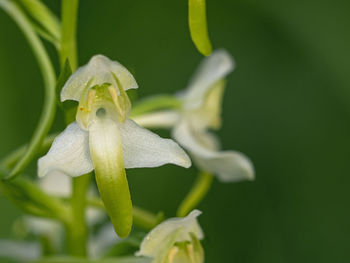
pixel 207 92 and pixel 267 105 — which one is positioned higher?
pixel 267 105

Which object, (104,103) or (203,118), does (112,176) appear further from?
(203,118)

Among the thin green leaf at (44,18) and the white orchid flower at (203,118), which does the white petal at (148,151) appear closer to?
the thin green leaf at (44,18)

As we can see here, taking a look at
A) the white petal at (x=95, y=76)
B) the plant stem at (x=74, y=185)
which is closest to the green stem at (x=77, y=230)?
the plant stem at (x=74, y=185)

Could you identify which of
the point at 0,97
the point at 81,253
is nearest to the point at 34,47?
the point at 81,253

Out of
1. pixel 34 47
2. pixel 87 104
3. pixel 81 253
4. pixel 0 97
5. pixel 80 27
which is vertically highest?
pixel 80 27

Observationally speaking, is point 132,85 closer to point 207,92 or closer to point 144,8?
point 207,92

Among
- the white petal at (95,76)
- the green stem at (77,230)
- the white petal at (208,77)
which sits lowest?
the green stem at (77,230)
